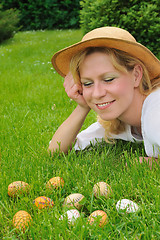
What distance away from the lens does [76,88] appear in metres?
2.56

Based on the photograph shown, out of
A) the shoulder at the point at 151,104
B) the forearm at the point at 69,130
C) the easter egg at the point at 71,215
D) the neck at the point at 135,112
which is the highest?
the shoulder at the point at 151,104

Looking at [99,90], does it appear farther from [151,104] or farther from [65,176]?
[65,176]

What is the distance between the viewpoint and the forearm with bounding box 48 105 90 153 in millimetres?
2715

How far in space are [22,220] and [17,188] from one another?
375mm

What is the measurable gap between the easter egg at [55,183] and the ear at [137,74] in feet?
3.08

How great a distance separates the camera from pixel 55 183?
218cm

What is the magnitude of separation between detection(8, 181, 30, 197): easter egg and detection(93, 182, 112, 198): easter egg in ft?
1.65

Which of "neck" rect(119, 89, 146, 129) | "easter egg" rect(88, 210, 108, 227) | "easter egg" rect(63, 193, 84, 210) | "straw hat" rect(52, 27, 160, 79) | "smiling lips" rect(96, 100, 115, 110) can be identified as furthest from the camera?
"neck" rect(119, 89, 146, 129)

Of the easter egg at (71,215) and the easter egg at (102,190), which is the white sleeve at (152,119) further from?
the easter egg at (71,215)

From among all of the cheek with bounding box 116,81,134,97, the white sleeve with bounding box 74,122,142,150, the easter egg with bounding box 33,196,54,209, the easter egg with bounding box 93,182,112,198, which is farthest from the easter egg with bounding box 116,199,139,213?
the white sleeve with bounding box 74,122,142,150

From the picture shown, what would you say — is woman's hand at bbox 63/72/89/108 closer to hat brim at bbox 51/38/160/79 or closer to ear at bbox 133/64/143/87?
hat brim at bbox 51/38/160/79

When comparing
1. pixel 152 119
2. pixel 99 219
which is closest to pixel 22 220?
pixel 99 219

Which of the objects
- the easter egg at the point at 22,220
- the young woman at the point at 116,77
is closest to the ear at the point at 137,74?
the young woman at the point at 116,77

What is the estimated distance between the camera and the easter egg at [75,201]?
193 centimetres
